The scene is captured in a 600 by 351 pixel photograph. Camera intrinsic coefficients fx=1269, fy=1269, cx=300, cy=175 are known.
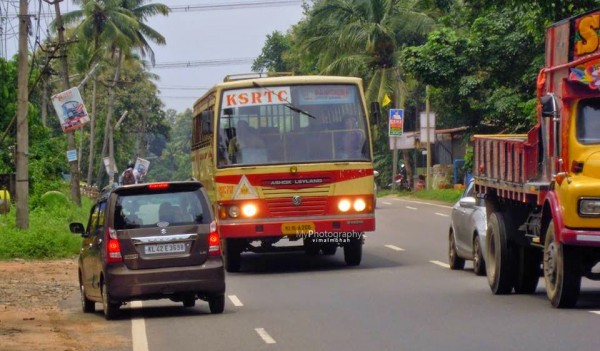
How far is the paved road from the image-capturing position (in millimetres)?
11977

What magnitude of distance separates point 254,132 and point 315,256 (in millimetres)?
4729

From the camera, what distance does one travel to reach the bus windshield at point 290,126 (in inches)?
834

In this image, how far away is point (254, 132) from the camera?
21.3 meters

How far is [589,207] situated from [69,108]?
74.9 ft

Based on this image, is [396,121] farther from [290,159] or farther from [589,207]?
[589,207]

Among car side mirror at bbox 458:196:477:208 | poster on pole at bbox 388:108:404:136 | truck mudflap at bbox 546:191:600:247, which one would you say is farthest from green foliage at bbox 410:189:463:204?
truck mudflap at bbox 546:191:600:247

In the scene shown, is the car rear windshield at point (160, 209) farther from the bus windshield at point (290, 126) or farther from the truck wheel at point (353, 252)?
the truck wheel at point (353, 252)

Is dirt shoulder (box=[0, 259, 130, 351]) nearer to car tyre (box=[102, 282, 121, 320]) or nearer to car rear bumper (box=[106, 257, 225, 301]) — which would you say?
car tyre (box=[102, 282, 121, 320])

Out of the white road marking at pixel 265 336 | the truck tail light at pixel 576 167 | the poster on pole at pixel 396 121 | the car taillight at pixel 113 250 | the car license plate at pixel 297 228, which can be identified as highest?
the poster on pole at pixel 396 121

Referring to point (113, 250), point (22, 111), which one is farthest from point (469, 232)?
point (22, 111)

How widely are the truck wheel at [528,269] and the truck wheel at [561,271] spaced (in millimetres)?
1976

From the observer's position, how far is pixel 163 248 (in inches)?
596

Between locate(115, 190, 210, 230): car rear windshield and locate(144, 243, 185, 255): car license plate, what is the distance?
0.27 metres

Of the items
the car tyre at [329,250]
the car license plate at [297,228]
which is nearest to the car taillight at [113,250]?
the car license plate at [297,228]
